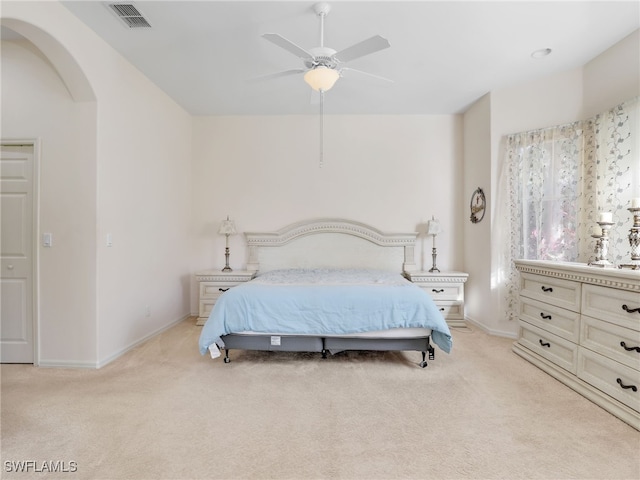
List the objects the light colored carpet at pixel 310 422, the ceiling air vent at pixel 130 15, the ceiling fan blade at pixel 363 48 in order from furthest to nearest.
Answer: the ceiling air vent at pixel 130 15 → the ceiling fan blade at pixel 363 48 → the light colored carpet at pixel 310 422

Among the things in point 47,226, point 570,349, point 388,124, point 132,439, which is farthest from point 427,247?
point 47,226

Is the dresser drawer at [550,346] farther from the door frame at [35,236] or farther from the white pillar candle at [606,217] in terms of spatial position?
the door frame at [35,236]

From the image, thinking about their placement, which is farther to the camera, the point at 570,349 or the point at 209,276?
the point at 209,276

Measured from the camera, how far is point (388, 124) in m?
4.78

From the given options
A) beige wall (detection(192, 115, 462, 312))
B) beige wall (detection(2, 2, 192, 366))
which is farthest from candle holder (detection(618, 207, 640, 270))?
beige wall (detection(2, 2, 192, 366))

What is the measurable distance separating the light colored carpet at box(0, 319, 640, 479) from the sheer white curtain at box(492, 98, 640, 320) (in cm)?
139

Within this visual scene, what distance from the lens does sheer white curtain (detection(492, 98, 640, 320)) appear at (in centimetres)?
283

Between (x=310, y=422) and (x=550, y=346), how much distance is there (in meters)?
2.33

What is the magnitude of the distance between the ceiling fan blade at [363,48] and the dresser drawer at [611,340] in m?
2.60

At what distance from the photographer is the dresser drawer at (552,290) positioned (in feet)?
8.33

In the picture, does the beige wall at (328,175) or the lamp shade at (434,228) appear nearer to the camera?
the lamp shade at (434,228)

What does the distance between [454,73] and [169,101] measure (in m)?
3.68

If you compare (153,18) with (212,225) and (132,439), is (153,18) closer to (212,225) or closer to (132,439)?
(212,225)

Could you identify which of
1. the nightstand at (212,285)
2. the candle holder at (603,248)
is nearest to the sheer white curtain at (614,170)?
the candle holder at (603,248)
